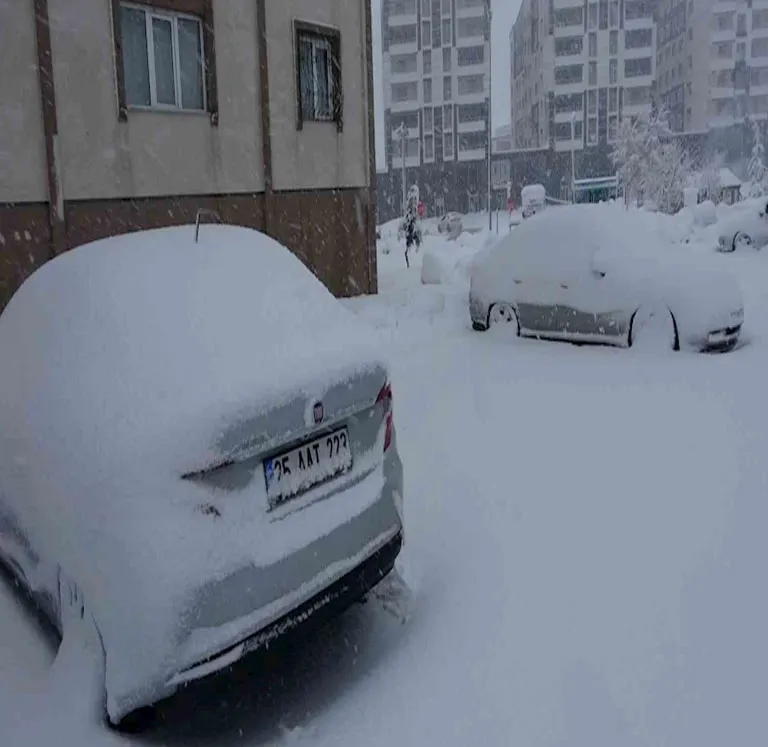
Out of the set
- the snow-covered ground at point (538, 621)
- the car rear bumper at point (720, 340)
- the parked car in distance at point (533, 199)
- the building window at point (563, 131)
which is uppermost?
the building window at point (563, 131)

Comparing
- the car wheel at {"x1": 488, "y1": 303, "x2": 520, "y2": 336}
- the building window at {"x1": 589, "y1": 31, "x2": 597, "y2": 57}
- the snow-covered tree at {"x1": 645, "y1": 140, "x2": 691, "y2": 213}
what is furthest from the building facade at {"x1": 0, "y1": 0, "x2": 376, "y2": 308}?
the building window at {"x1": 589, "y1": 31, "x2": 597, "y2": 57}

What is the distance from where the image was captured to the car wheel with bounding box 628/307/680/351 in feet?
29.6

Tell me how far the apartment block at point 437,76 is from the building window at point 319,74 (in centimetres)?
6384

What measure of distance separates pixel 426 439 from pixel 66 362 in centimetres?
354

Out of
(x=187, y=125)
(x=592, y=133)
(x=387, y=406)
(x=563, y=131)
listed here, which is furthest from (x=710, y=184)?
(x=387, y=406)

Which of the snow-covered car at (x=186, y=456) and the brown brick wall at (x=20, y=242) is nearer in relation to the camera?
the snow-covered car at (x=186, y=456)

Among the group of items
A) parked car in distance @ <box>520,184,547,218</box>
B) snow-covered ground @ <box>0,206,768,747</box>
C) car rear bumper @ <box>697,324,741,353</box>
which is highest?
parked car in distance @ <box>520,184,547,218</box>

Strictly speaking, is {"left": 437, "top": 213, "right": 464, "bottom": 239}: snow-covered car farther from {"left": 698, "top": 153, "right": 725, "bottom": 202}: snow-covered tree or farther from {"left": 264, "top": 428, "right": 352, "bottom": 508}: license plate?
{"left": 264, "top": 428, "right": 352, "bottom": 508}: license plate

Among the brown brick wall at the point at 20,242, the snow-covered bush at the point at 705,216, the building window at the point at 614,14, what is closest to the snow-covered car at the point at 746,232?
the snow-covered bush at the point at 705,216

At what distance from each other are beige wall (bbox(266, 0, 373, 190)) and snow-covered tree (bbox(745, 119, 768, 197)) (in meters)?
38.4

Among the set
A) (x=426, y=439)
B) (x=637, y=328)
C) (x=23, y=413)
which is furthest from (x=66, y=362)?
(x=637, y=328)

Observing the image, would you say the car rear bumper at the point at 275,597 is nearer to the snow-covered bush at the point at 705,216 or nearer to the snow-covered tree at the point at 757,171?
the snow-covered bush at the point at 705,216

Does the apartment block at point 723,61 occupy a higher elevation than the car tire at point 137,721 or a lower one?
higher

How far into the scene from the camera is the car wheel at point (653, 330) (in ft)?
29.6
